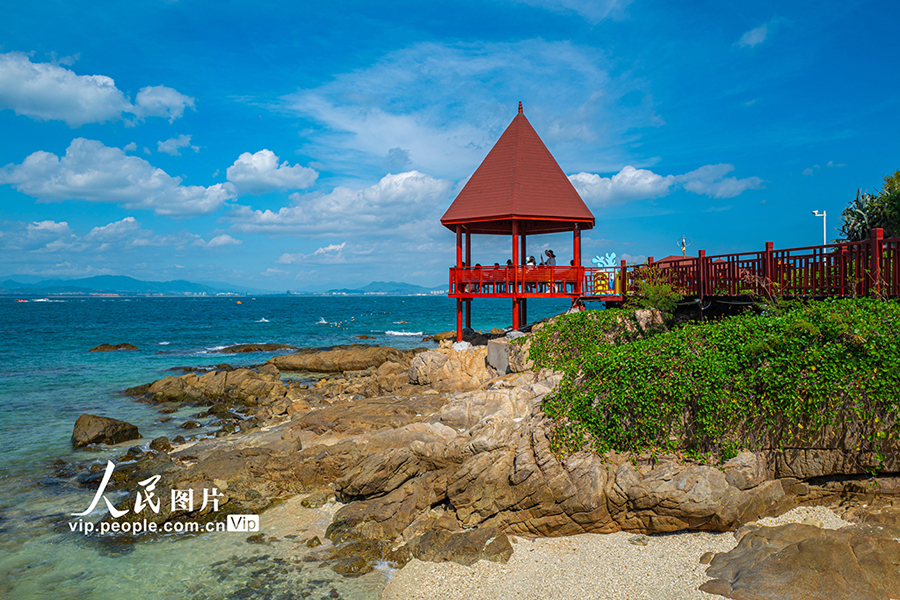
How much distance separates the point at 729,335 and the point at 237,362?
3113 cm

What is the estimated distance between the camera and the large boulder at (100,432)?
14961 millimetres

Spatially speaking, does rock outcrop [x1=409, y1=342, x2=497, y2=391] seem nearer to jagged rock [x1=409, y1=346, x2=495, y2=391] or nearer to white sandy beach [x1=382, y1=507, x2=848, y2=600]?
jagged rock [x1=409, y1=346, x2=495, y2=391]

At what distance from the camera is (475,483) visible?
9.35 meters

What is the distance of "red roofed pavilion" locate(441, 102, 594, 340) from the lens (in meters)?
19.2

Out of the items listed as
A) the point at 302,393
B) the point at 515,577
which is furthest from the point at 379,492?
the point at 302,393

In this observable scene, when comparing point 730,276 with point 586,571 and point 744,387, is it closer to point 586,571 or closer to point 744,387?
point 744,387

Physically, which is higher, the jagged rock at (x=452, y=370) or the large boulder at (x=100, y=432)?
the jagged rock at (x=452, y=370)

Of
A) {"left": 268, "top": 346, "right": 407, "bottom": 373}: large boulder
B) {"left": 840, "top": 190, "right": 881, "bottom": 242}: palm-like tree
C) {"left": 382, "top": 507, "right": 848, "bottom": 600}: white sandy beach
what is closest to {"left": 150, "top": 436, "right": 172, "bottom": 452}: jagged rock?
{"left": 382, "top": 507, "right": 848, "bottom": 600}: white sandy beach

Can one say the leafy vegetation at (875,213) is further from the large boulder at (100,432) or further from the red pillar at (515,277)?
the large boulder at (100,432)

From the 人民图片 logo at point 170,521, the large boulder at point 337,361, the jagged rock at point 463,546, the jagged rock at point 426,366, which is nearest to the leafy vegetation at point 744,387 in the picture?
the jagged rock at point 463,546

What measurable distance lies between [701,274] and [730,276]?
1.13m

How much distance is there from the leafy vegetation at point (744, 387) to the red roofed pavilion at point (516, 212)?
9.54m

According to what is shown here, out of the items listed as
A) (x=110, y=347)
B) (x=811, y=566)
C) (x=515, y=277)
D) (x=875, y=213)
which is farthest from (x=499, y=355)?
(x=110, y=347)

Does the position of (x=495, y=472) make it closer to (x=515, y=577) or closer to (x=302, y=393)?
(x=515, y=577)
